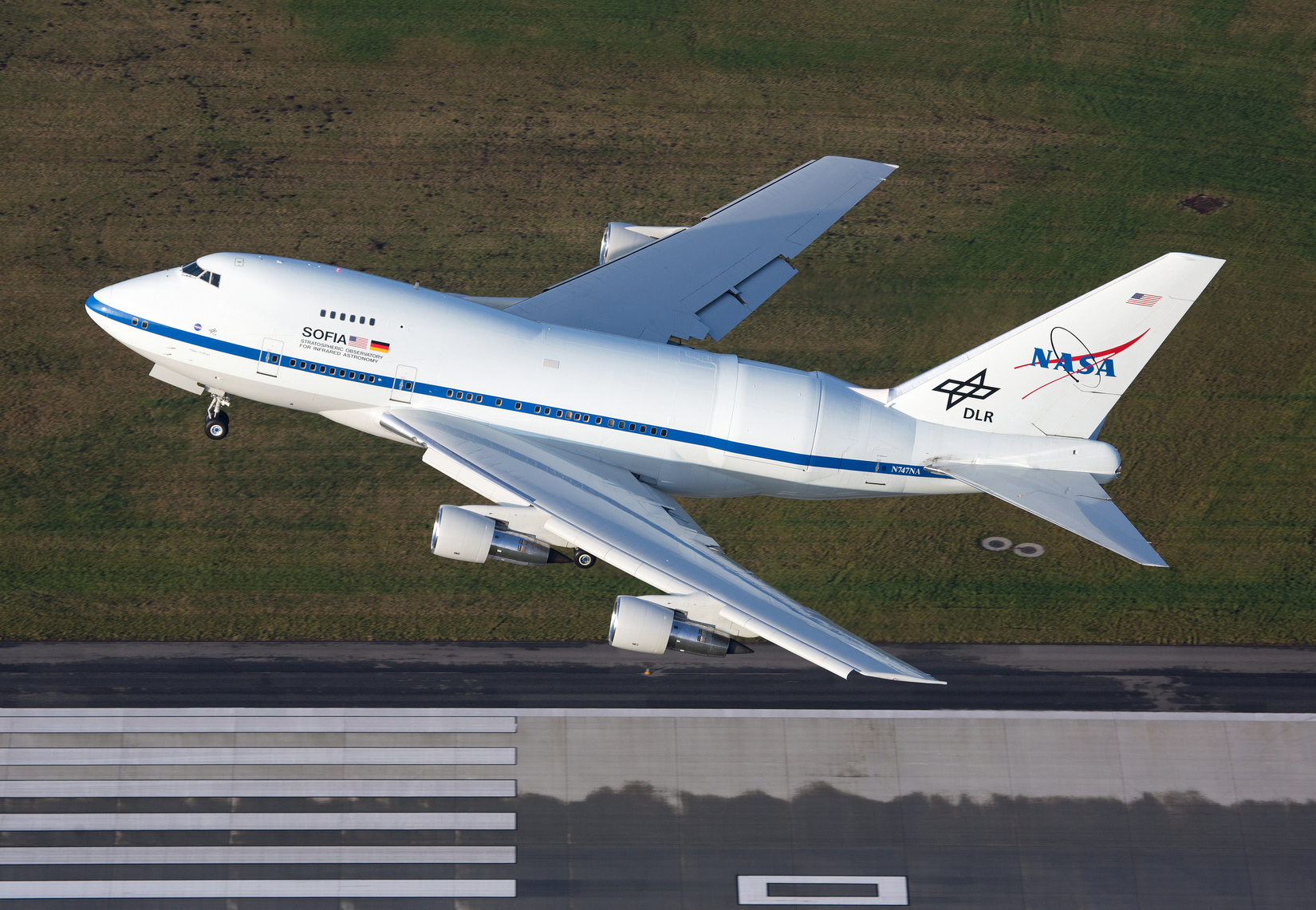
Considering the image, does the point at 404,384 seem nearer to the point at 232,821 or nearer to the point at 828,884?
the point at 232,821

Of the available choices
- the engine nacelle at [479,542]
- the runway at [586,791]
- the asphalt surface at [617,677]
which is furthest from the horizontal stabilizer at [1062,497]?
the engine nacelle at [479,542]

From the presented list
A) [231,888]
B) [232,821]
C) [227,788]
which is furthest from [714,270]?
[231,888]

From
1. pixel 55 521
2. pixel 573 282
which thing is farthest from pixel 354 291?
pixel 55 521

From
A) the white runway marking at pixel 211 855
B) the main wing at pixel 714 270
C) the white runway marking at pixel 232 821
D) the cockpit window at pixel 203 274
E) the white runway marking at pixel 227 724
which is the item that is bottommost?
the white runway marking at pixel 211 855

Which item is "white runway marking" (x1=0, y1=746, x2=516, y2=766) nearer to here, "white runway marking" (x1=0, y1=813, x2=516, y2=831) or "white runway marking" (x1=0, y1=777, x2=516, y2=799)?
"white runway marking" (x1=0, y1=777, x2=516, y2=799)

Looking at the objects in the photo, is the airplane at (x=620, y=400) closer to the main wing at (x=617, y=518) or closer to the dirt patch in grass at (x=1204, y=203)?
the main wing at (x=617, y=518)
